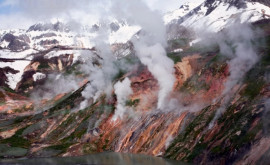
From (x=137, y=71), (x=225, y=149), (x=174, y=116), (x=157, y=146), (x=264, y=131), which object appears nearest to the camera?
(x=264, y=131)

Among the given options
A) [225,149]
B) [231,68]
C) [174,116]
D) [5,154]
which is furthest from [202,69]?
[5,154]

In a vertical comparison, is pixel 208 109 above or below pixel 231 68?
below

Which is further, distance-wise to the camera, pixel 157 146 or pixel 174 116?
pixel 174 116

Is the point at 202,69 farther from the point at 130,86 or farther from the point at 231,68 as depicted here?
the point at 130,86

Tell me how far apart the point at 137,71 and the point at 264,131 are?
243ft

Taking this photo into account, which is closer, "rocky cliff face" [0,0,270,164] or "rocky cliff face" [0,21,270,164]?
"rocky cliff face" [0,21,270,164]

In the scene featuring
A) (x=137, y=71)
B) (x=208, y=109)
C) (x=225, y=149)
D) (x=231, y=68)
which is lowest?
(x=225, y=149)

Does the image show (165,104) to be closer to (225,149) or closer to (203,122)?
(203,122)

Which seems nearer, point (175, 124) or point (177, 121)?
point (175, 124)

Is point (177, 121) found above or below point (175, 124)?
above

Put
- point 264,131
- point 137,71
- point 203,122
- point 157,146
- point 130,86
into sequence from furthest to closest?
point 137,71 < point 130,86 < point 157,146 < point 203,122 < point 264,131

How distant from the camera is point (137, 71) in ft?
422

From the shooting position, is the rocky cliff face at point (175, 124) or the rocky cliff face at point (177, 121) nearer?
the rocky cliff face at point (175, 124)

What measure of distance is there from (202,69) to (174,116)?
68.9 ft
